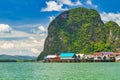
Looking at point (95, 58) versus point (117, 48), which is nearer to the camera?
point (95, 58)

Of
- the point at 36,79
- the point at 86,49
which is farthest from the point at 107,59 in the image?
the point at 36,79

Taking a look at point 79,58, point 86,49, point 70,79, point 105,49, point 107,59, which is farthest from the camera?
point 86,49

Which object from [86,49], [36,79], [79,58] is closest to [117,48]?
[86,49]

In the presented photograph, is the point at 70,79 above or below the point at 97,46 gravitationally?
below

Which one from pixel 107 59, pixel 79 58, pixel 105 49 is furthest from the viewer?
pixel 105 49

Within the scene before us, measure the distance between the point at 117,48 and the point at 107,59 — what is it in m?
60.7

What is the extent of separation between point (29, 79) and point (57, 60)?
10890cm

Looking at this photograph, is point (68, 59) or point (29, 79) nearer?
point (29, 79)

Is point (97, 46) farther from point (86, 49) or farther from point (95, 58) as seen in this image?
point (95, 58)

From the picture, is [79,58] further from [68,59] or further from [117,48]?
[117,48]

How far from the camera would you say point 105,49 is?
167m

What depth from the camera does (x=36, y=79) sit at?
33562 mm

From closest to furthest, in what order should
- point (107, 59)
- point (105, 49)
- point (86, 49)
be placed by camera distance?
point (107, 59), point (105, 49), point (86, 49)

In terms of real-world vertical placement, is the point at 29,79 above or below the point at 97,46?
below
